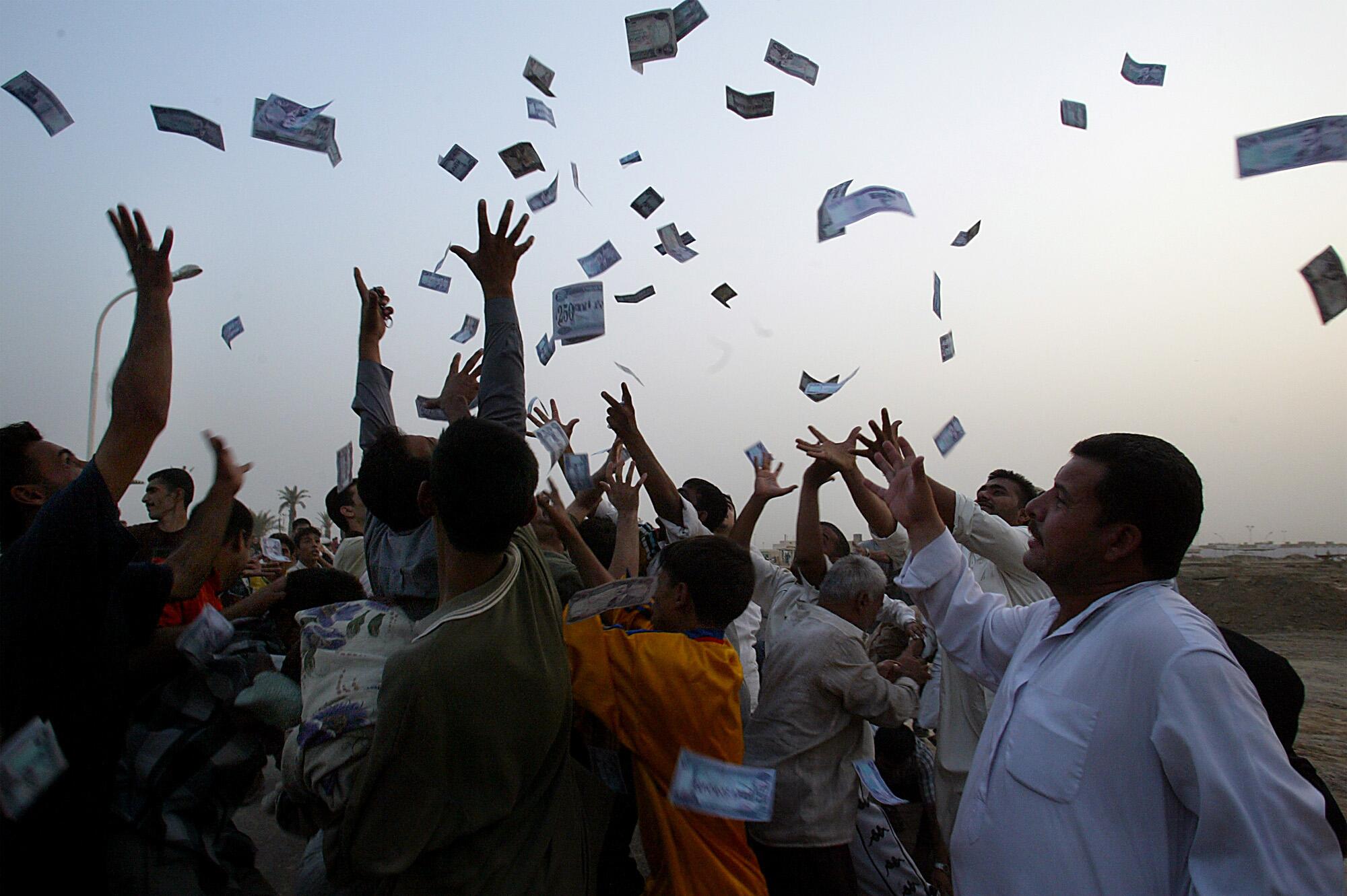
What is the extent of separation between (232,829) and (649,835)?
1235mm

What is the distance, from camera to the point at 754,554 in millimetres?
4273

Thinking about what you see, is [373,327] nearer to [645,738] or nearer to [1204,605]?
[645,738]

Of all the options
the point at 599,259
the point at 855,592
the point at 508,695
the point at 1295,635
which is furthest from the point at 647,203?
the point at 1295,635

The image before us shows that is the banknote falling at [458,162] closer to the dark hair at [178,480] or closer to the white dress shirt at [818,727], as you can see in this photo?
the dark hair at [178,480]

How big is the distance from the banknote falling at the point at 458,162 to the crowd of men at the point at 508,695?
2827 millimetres

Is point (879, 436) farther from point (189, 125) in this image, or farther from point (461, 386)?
point (189, 125)

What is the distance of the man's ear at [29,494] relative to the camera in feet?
7.39

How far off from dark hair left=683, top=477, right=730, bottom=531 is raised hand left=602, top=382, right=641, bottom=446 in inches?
34.7

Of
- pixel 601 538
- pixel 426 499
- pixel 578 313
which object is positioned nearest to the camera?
pixel 426 499

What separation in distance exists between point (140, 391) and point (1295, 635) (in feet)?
87.0

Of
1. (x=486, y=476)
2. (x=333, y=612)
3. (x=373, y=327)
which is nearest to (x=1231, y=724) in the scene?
(x=486, y=476)

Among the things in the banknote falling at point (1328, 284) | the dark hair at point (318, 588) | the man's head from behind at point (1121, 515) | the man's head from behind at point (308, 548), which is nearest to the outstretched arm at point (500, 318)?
the dark hair at point (318, 588)

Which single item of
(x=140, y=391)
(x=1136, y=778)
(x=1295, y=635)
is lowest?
(x=1295, y=635)

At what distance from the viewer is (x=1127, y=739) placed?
5.63 feet
